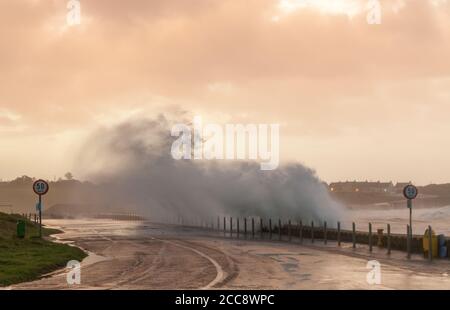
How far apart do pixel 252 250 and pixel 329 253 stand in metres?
4.09

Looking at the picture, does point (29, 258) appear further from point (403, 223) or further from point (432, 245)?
point (403, 223)

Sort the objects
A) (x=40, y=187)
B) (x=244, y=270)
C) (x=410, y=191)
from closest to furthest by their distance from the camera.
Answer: (x=244, y=270) < (x=410, y=191) < (x=40, y=187)

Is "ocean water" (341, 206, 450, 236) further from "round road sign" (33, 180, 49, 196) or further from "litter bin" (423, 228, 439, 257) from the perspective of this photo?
"round road sign" (33, 180, 49, 196)

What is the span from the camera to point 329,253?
29906 millimetres

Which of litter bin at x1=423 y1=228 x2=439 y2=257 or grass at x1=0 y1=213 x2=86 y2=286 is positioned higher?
litter bin at x1=423 y1=228 x2=439 y2=257

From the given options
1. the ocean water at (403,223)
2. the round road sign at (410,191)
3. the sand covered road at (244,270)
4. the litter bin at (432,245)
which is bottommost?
the ocean water at (403,223)

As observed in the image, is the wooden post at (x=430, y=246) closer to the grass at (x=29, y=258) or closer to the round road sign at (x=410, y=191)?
the round road sign at (x=410, y=191)

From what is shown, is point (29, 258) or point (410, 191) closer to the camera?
point (29, 258)

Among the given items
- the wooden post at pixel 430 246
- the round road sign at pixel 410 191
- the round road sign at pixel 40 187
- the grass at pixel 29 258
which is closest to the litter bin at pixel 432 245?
the wooden post at pixel 430 246

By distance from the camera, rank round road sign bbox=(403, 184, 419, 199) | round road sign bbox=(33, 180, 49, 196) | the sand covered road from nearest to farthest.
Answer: the sand covered road < round road sign bbox=(403, 184, 419, 199) < round road sign bbox=(33, 180, 49, 196)

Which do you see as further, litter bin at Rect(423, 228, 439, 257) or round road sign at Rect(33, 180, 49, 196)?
round road sign at Rect(33, 180, 49, 196)

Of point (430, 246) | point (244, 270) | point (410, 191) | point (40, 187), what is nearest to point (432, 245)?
point (430, 246)

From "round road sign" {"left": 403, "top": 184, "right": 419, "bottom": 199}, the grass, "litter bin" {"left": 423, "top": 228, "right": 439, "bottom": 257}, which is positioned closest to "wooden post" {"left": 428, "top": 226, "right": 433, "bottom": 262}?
"litter bin" {"left": 423, "top": 228, "right": 439, "bottom": 257}
